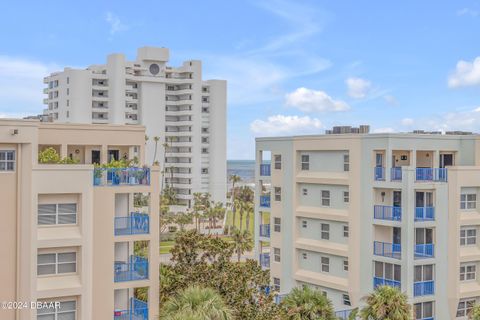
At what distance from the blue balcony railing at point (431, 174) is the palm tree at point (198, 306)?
56.1 feet

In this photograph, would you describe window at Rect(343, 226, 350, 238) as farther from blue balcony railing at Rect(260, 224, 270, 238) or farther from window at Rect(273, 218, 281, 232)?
blue balcony railing at Rect(260, 224, 270, 238)

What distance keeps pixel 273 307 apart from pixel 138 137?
1119 centimetres

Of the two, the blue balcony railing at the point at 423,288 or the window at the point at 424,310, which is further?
the window at the point at 424,310

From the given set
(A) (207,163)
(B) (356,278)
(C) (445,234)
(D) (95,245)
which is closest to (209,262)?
(D) (95,245)

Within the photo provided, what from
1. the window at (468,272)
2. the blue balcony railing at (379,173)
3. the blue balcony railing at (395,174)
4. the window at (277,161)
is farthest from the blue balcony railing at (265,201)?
the window at (468,272)

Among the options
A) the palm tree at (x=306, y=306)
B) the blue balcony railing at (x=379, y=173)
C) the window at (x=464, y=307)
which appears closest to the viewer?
the palm tree at (x=306, y=306)

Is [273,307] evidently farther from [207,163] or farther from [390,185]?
[207,163]

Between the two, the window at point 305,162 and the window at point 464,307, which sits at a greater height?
the window at point 305,162

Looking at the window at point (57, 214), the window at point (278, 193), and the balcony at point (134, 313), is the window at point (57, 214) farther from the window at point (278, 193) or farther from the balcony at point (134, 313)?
the window at point (278, 193)

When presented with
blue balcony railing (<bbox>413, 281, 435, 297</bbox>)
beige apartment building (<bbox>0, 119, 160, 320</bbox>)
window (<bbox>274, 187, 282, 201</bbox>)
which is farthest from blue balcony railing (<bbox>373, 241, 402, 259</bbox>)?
beige apartment building (<bbox>0, 119, 160, 320</bbox>)

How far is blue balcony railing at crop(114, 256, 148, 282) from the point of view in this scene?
1129 inches

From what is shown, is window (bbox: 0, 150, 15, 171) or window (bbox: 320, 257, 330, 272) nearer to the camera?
window (bbox: 0, 150, 15, 171)

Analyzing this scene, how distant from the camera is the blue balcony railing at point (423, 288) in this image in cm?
3659

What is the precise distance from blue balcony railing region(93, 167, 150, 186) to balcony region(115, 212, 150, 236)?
1544 mm
